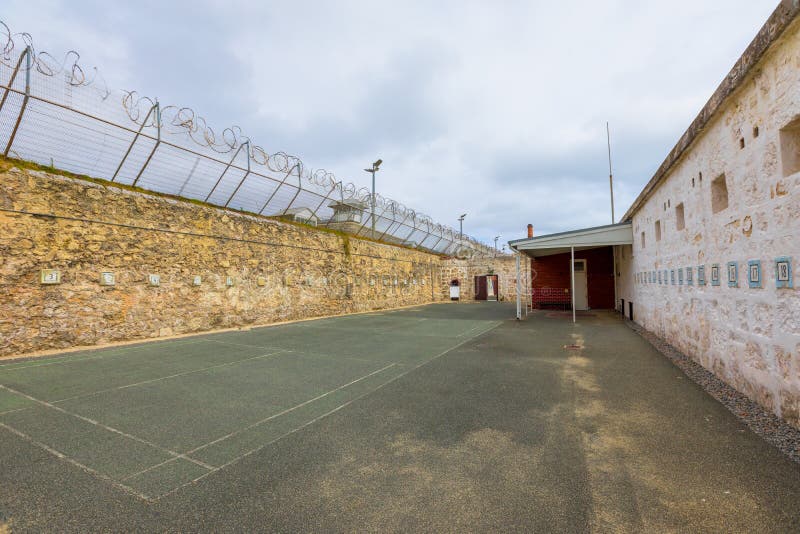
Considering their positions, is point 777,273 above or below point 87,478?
above

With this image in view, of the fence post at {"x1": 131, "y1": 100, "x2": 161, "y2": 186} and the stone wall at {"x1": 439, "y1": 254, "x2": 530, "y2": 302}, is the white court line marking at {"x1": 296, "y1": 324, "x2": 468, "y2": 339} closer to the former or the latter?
the fence post at {"x1": 131, "y1": 100, "x2": 161, "y2": 186}

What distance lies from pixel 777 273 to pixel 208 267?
35.8 ft

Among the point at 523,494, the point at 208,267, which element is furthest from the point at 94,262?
the point at 523,494

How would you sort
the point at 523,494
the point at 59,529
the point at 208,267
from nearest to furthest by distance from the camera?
1. the point at 59,529
2. the point at 523,494
3. the point at 208,267

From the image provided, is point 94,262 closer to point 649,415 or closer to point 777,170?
point 649,415

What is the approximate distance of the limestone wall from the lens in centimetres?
313

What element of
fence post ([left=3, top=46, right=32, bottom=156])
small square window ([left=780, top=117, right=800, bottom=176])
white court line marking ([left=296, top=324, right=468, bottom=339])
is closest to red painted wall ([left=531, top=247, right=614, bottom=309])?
white court line marking ([left=296, top=324, right=468, bottom=339])

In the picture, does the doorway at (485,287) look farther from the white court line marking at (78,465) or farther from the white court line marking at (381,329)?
the white court line marking at (78,465)

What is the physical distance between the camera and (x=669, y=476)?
246cm

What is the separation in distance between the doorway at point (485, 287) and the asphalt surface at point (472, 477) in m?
19.8

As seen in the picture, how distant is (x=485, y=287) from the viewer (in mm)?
24031

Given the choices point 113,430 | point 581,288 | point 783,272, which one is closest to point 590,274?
point 581,288

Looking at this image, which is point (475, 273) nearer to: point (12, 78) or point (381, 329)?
point (381, 329)

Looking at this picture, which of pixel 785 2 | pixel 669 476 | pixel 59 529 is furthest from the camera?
pixel 785 2
